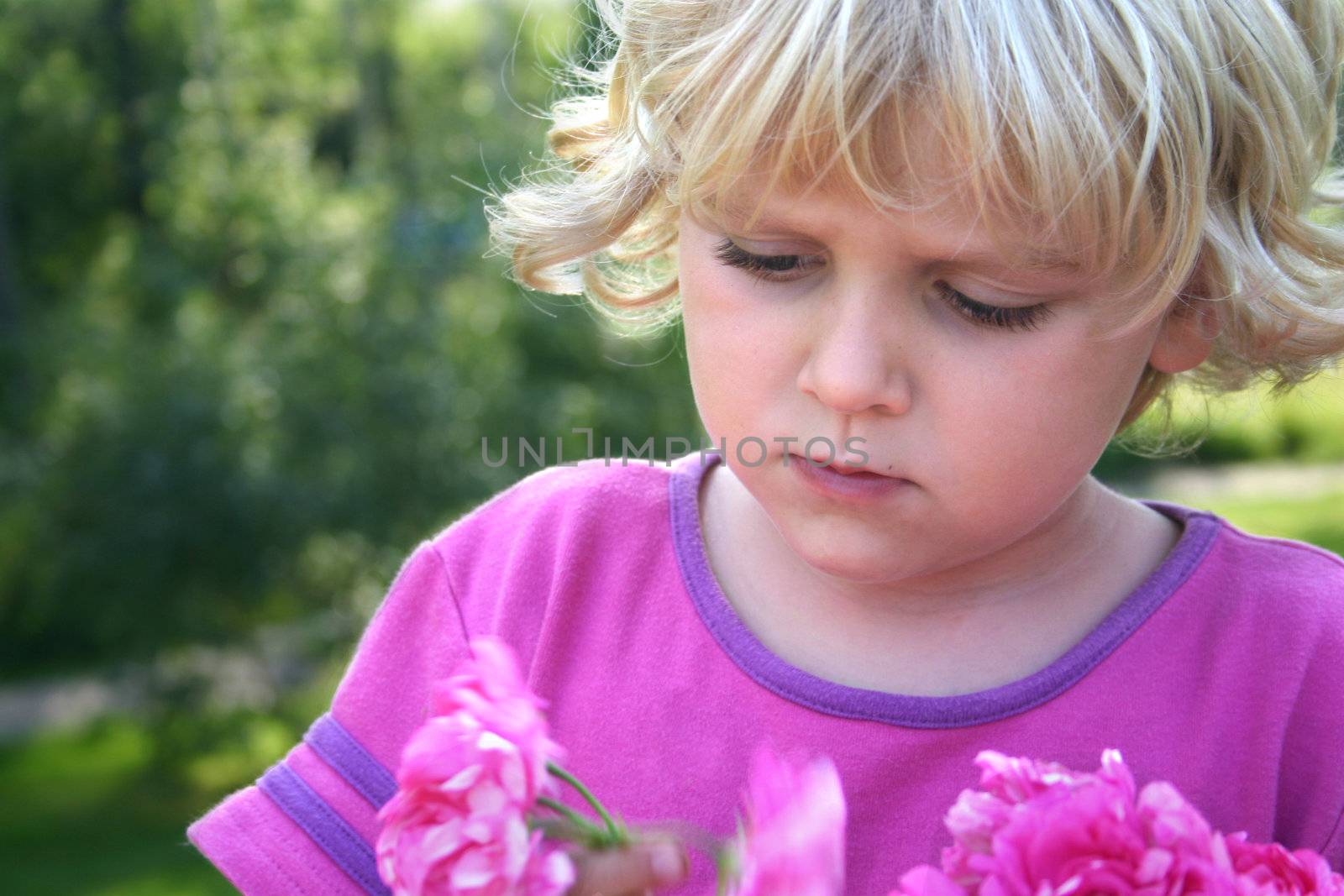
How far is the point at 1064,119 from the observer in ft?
3.89

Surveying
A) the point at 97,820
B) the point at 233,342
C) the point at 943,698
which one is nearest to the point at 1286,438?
the point at 233,342

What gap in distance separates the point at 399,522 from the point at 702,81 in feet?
12.3

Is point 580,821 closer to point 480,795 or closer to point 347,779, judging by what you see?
point 480,795

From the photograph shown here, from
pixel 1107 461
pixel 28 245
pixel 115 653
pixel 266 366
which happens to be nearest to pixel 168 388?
pixel 266 366

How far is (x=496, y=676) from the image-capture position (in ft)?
3.12

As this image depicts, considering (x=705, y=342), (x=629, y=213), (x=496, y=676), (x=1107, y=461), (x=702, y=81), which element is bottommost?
(x=1107, y=461)

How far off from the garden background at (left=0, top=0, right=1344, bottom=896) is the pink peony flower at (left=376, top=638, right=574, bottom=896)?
129 inches

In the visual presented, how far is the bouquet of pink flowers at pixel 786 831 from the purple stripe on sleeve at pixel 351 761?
42 centimetres

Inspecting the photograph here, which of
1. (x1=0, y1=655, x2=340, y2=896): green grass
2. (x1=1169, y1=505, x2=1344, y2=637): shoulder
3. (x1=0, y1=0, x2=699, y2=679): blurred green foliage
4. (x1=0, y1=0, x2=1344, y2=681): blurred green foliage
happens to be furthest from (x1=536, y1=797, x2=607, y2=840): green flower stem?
(x1=0, y1=655, x2=340, y2=896): green grass

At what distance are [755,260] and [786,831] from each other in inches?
25.7

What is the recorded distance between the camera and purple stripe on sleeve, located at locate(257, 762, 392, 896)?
4.54ft

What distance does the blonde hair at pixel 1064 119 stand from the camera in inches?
46.4

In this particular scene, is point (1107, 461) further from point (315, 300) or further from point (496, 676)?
point (496, 676)

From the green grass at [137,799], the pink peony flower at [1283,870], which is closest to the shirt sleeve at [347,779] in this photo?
the pink peony flower at [1283,870]
